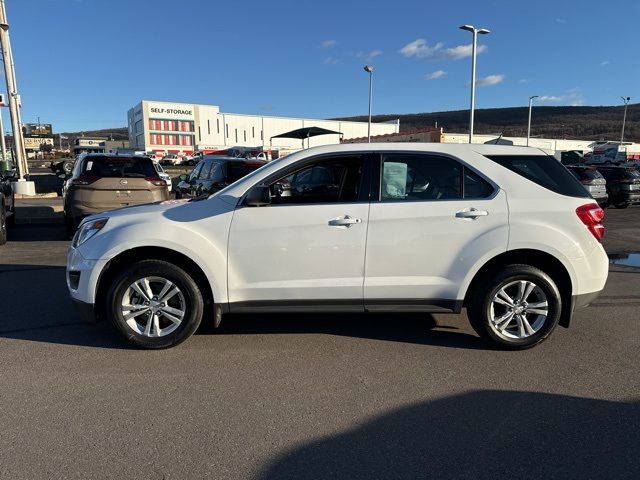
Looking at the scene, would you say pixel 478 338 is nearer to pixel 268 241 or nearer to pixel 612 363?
pixel 612 363

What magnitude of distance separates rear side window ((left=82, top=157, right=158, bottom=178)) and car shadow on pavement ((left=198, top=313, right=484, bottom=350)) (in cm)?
574

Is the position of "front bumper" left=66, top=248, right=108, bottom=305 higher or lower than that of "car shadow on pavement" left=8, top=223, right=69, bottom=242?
higher

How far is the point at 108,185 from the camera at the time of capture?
30.9 feet

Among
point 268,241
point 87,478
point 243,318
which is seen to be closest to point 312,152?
point 268,241

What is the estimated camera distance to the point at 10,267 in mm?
7691

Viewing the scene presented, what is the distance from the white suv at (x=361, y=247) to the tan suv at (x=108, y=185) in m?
5.40

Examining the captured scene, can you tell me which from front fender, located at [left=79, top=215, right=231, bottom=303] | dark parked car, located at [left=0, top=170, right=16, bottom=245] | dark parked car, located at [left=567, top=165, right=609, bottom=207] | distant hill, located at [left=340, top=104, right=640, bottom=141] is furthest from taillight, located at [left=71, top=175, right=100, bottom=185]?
distant hill, located at [left=340, top=104, right=640, bottom=141]

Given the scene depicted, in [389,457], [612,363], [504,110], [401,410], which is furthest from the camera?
[504,110]

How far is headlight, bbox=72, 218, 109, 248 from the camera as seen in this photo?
4.30m

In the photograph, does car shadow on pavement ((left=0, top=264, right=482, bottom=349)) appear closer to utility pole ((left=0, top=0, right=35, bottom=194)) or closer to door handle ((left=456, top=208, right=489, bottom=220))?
door handle ((left=456, top=208, right=489, bottom=220))

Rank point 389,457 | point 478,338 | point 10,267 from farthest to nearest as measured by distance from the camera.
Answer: point 10,267
point 478,338
point 389,457

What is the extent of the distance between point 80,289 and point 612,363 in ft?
15.1

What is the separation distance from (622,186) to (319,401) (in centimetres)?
1824

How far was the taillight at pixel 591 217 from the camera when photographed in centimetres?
425
